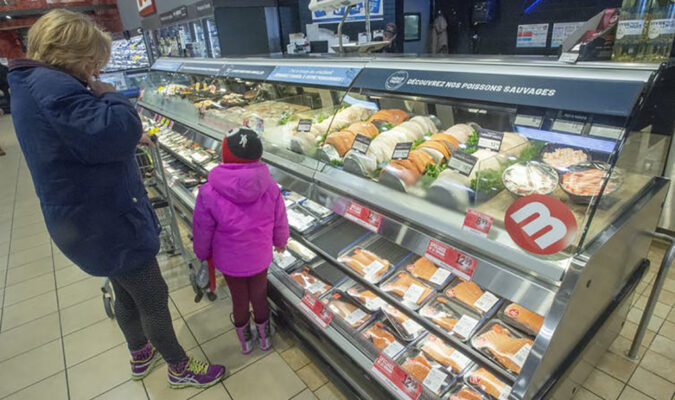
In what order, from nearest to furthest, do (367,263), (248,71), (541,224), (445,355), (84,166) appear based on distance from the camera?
(541,224) < (84,166) < (445,355) < (367,263) < (248,71)

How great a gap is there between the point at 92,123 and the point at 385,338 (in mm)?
1678

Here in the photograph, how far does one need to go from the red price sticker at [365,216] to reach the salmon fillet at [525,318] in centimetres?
75

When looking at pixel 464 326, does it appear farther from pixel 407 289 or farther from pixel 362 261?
pixel 362 261

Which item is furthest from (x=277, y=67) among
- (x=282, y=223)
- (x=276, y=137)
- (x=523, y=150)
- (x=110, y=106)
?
(x=523, y=150)

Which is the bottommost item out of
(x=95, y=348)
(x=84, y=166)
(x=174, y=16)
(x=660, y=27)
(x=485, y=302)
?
(x=95, y=348)

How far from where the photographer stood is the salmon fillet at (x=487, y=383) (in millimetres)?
1648

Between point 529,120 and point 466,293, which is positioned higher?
point 529,120

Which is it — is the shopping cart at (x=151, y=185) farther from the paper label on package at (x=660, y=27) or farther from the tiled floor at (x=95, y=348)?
the paper label on package at (x=660, y=27)

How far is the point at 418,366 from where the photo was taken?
1790 mm

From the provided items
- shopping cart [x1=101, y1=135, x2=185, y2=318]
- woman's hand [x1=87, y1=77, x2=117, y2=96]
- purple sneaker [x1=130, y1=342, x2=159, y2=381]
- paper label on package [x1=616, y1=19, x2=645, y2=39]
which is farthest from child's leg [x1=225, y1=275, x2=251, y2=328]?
paper label on package [x1=616, y1=19, x2=645, y2=39]

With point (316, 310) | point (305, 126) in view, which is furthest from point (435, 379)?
A: point (305, 126)

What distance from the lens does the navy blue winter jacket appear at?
57.8 inches

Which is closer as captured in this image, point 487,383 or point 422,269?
point 487,383

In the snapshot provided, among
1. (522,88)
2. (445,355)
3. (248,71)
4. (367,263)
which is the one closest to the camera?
(522,88)
